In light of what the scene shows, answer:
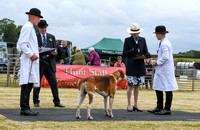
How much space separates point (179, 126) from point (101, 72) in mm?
9979

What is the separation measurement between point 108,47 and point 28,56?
60.7 ft

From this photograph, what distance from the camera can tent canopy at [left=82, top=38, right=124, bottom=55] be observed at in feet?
76.3

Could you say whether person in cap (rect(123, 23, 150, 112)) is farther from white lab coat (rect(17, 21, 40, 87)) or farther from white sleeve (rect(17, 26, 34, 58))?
white sleeve (rect(17, 26, 34, 58))

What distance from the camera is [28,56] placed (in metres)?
5.73

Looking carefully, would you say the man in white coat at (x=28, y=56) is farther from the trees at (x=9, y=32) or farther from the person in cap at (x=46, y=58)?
the trees at (x=9, y=32)

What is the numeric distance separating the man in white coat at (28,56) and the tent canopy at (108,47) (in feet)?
56.4

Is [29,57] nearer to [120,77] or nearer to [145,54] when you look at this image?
[120,77]

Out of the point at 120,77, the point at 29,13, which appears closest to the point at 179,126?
the point at 120,77

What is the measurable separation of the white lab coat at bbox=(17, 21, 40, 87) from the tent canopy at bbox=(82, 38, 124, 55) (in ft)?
56.7

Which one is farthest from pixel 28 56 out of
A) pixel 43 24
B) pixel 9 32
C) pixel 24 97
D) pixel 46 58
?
pixel 9 32

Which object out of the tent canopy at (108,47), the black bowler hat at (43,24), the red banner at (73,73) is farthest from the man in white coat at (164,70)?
the tent canopy at (108,47)

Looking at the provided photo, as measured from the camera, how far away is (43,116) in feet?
19.2

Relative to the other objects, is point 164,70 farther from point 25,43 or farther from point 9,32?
point 9,32

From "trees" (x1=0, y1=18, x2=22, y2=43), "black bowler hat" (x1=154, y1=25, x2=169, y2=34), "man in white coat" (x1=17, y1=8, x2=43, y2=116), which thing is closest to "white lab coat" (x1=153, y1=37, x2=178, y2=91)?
"black bowler hat" (x1=154, y1=25, x2=169, y2=34)
